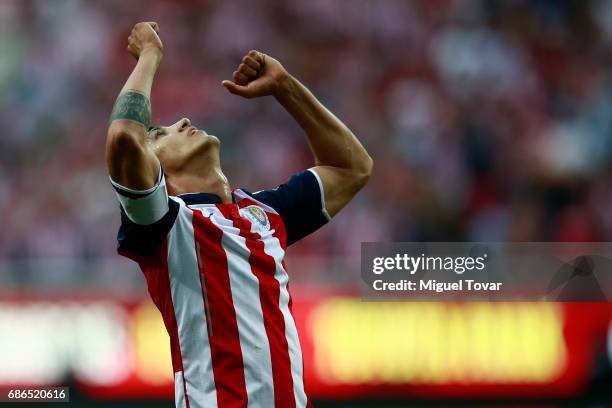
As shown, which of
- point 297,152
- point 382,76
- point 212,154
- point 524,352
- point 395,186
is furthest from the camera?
point 382,76

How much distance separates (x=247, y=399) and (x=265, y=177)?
18.3 feet

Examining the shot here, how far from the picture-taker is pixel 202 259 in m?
3.25

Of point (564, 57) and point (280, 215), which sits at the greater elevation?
point (564, 57)

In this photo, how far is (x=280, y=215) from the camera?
366 cm

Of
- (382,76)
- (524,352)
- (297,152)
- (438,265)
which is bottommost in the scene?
(524,352)

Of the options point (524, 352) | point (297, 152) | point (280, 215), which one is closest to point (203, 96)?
point (297, 152)

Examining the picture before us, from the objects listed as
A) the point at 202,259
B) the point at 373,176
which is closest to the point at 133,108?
the point at 202,259

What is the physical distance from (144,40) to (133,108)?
1.38 ft

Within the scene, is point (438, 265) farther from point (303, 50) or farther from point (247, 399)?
point (303, 50)

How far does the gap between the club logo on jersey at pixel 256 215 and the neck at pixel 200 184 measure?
0.27ft

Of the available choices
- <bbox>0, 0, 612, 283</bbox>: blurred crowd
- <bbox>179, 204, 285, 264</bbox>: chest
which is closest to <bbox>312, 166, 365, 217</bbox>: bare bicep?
<bbox>179, 204, 285, 264</bbox>: chest

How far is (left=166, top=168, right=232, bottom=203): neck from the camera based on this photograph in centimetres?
353

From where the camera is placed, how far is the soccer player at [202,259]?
3.05 m

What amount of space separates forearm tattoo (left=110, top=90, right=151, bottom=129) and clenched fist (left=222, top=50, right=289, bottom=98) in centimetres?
57
